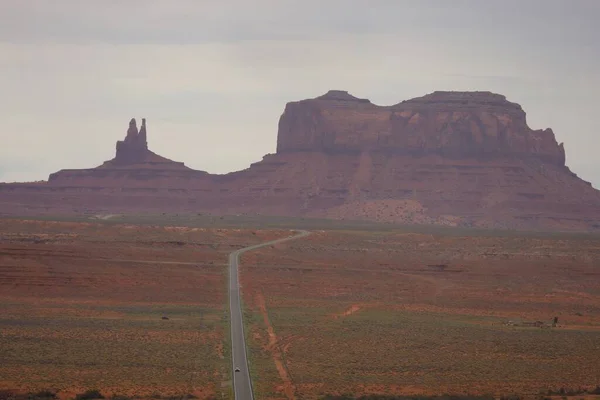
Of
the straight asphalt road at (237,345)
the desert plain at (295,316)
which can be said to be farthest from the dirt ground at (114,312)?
the straight asphalt road at (237,345)

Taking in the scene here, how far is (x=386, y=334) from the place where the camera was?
190ft

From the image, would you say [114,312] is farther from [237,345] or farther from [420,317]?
[420,317]

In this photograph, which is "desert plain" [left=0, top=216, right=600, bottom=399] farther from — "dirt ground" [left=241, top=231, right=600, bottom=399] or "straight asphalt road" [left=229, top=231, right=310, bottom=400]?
"straight asphalt road" [left=229, top=231, right=310, bottom=400]

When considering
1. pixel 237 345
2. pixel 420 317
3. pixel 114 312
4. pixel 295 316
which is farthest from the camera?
pixel 420 317

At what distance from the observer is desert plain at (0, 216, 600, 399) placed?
1766 inches

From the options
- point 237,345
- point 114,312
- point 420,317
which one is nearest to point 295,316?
point 420,317

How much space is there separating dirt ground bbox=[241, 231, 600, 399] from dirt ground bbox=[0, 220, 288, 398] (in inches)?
119

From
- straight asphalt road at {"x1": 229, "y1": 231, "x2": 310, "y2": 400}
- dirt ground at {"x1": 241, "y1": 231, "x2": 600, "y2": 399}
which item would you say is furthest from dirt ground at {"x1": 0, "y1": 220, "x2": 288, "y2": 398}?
dirt ground at {"x1": 241, "y1": 231, "x2": 600, "y2": 399}

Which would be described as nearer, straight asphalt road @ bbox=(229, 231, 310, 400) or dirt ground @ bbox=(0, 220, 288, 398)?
straight asphalt road @ bbox=(229, 231, 310, 400)

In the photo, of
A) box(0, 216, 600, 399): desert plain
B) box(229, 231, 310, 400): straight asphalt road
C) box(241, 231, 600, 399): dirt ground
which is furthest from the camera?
box(241, 231, 600, 399): dirt ground

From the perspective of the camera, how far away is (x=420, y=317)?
6681 cm

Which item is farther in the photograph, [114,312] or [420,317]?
[420,317]

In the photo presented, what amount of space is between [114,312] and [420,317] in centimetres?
1943

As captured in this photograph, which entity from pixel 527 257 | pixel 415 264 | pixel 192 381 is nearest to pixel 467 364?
pixel 192 381
